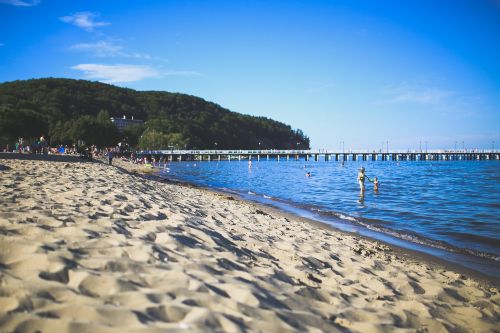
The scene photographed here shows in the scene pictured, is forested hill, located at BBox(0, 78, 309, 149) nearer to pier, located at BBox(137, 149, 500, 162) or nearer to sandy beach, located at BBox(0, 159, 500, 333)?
pier, located at BBox(137, 149, 500, 162)

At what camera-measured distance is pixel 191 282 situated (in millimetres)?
2791

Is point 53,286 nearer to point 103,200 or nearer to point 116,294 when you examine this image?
point 116,294

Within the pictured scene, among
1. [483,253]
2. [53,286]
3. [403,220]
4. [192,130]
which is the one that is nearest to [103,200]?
[53,286]

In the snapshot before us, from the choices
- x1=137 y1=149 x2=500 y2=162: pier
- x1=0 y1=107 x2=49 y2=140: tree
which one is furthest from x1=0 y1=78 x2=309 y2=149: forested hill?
x1=137 y1=149 x2=500 y2=162: pier

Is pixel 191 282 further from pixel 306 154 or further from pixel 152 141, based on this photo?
pixel 152 141

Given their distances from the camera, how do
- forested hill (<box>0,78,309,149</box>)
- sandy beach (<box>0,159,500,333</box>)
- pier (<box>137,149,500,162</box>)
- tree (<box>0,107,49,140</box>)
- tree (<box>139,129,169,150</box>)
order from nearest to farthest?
sandy beach (<box>0,159,500,333</box>)
tree (<box>0,107,49,140</box>)
forested hill (<box>0,78,309,149</box>)
pier (<box>137,149,500,162</box>)
tree (<box>139,129,169,150</box>)

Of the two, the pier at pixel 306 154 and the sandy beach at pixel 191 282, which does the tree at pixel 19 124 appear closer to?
the pier at pixel 306 154

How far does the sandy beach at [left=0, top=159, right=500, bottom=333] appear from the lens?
2.18 m

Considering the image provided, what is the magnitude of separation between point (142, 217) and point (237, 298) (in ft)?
9.88

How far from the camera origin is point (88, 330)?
1.91m

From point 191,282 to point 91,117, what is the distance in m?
104

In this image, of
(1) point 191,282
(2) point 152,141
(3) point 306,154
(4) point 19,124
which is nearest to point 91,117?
(2) point 152,141

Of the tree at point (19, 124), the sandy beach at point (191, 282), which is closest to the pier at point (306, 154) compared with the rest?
the tree at point (19, 124)

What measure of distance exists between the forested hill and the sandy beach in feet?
184
